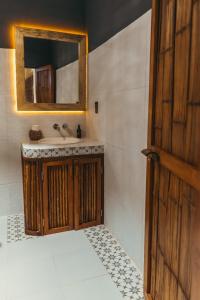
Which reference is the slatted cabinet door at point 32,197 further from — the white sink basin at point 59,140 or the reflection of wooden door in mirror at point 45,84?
the reflection of wooden door in mirror at point 45,84

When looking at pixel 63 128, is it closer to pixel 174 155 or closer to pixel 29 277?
pixel 29 277

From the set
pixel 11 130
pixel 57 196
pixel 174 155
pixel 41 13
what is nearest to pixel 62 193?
pixel 57 196

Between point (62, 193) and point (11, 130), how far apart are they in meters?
0.90

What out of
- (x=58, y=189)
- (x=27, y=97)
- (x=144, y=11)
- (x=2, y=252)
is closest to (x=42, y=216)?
(x=58, y=189)

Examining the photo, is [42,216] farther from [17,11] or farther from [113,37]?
[17,11]

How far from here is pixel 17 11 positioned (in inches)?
97.3

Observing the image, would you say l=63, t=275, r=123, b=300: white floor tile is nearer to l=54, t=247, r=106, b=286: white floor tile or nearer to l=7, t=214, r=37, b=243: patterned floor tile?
l=54, t=247, r=106, b=286: white floor tile

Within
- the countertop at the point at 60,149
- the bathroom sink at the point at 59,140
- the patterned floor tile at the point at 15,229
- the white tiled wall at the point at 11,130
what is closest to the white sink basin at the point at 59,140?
the bathroom sink at the point at 59,140

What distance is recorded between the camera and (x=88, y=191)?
2436 millimetres

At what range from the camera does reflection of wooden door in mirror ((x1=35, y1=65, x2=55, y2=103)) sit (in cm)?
258

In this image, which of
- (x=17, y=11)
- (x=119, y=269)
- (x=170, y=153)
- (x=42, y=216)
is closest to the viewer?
(x=170, y=153)

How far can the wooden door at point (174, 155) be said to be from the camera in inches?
32.6

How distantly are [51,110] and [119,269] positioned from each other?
5.62 feet

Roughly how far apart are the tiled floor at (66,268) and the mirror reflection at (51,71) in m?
1.40
